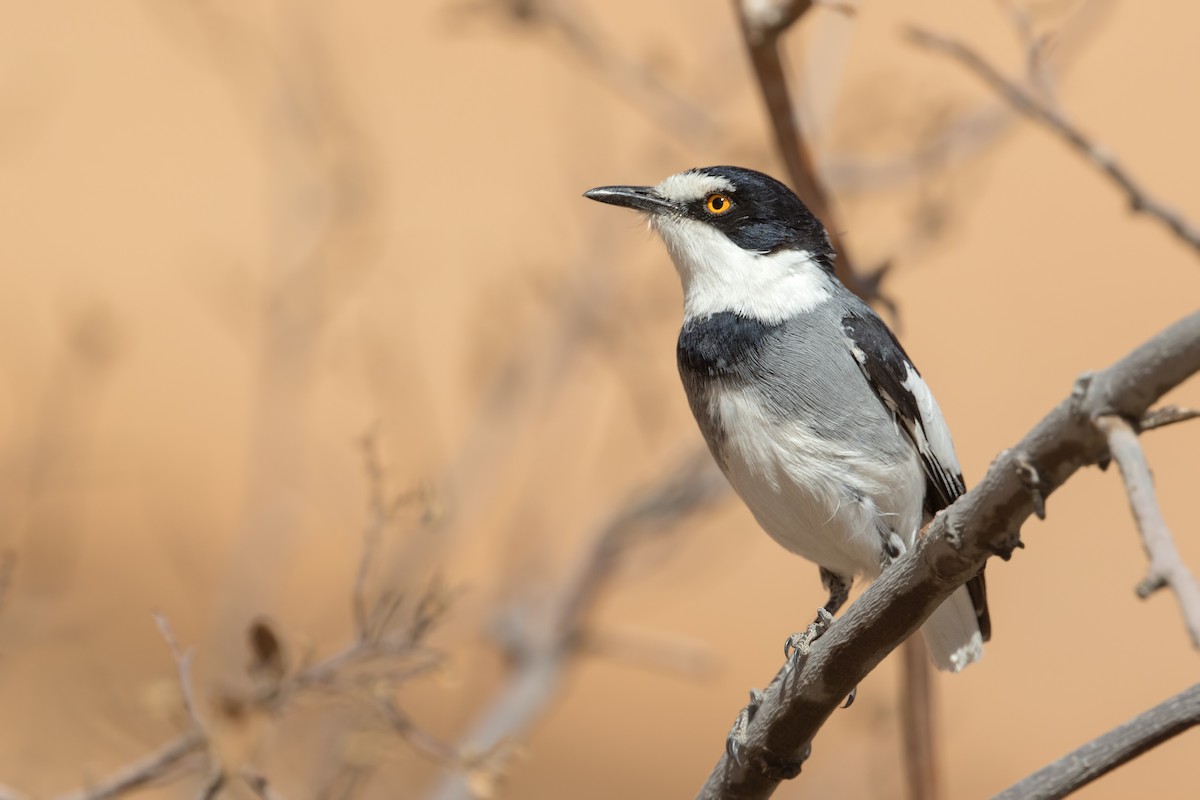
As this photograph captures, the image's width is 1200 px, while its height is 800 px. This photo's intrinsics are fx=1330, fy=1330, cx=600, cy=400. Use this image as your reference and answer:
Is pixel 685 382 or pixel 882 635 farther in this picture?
pixel 685 382

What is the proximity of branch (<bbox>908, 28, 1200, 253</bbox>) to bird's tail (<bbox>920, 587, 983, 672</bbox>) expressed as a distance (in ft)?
3.82

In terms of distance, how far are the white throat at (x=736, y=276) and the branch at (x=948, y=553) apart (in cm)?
105

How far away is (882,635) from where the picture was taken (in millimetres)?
2018

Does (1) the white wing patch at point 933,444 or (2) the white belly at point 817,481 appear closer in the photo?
(2) the white belly at point 817,481

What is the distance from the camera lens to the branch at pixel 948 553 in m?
1.35

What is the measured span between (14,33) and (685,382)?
28.4ft

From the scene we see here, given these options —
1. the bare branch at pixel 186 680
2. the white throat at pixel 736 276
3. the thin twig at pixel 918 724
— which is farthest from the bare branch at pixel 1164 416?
the white throat at pixel 736 276

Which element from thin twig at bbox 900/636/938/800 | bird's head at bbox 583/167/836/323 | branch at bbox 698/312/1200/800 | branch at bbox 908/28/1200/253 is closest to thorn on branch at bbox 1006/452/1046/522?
branch at bbox 698/312/1200/800

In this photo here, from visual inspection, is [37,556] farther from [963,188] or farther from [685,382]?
[963,188]

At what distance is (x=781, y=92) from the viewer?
2811 mm

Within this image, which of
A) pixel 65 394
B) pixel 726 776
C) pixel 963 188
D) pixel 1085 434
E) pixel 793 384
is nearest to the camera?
pixel 1085 434

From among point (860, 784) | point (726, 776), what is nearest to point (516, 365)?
point (860, 784)

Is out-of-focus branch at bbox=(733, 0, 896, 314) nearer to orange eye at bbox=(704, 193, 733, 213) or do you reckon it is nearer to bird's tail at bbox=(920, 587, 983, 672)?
orange eye at bbox=(704, 193, 733, 213)

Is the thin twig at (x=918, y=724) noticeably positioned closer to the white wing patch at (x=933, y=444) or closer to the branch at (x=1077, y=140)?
the white wing patch at (x=933, y=444)
